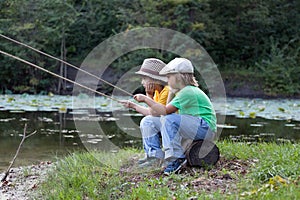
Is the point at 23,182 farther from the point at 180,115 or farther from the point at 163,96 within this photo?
the point at 180,115

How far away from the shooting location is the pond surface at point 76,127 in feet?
25.0

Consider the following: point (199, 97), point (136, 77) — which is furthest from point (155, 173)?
point (136, 77)

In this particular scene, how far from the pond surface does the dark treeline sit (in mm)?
4786

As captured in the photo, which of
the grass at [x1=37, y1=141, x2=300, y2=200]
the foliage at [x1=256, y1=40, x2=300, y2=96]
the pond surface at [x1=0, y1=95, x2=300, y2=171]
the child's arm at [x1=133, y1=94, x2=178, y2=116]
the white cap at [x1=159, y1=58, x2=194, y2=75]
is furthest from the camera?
the foliage at [x1=256, y1=40, x2=300, y2=96]

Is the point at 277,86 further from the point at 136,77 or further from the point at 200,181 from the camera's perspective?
the point at 200,181

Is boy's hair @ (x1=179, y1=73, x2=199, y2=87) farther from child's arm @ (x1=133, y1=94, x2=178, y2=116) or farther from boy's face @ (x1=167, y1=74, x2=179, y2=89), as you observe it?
child's arm @ (x1=133, y1=94, x2=178, y2=116)

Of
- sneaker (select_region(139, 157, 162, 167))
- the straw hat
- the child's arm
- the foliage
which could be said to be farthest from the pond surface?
the foliage

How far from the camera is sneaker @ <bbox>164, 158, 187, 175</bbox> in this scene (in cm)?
441

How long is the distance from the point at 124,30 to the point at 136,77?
2.32m

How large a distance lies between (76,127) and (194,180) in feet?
20.2

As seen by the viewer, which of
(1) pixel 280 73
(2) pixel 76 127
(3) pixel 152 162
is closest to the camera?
(3) pixel 152 162

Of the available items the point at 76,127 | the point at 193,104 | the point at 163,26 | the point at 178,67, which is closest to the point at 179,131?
the point at 193,104

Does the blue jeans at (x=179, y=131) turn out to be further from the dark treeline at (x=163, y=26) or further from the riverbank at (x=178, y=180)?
the dark treeline at (x=163, y=26)

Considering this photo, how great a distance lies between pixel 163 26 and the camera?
18891 mm
